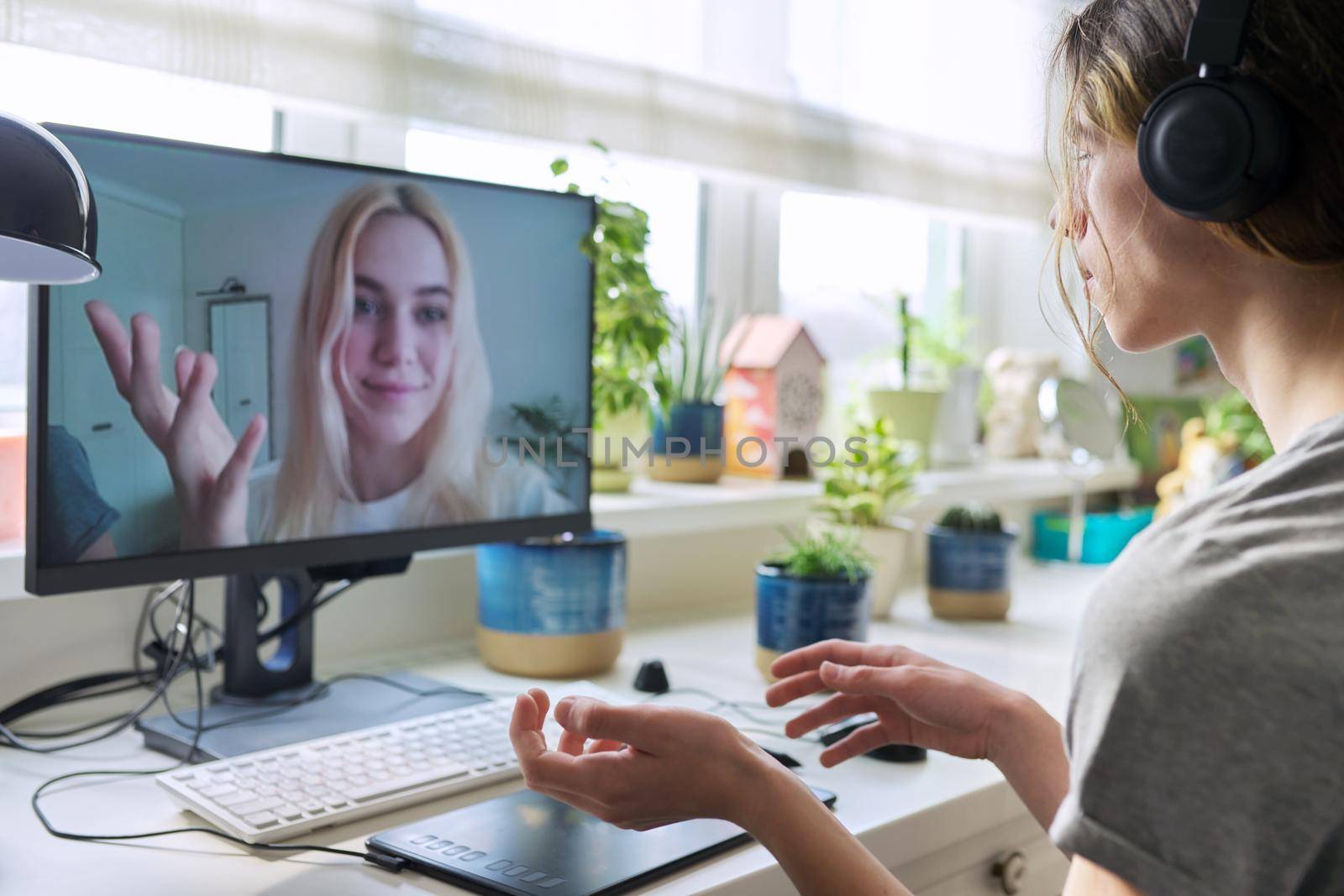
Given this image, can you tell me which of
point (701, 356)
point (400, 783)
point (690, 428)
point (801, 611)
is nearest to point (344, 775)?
point (400, 783)

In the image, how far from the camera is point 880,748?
102 centimetres

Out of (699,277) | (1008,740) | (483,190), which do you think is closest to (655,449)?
(699,277)

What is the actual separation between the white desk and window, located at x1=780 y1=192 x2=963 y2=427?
912mm

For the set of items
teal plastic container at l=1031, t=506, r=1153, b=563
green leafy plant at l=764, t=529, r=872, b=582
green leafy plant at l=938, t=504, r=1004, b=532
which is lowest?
teal plastic container at l=1031, t=506, r=1153, b=563

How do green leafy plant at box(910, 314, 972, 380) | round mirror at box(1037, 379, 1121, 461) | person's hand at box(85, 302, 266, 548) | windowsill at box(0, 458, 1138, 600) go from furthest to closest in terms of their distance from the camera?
green leafy plant at box(910, 314, 972, 380) → round mirror at box(1037, 379, 1121, 461) → windowsill at box(0, 458, 1138, 600) → person's hand at box(85, 302, 266, 548)

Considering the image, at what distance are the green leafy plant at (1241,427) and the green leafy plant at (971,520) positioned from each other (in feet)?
2.92

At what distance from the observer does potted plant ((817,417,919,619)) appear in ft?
5.38

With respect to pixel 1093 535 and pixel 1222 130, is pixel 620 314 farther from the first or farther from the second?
pixel 1093 535

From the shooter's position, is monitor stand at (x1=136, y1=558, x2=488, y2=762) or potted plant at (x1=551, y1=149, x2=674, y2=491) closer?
monitor stand at (x1=136, y1=558, x2=488, y2=762)

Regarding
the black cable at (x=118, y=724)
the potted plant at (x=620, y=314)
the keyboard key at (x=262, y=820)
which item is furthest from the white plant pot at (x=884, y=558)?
the keyboard key at (x=262, y=820)

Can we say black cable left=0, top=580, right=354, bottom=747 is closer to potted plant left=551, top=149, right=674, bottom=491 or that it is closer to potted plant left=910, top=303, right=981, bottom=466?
potted plant left=551, top=149, right=674, bottom=491

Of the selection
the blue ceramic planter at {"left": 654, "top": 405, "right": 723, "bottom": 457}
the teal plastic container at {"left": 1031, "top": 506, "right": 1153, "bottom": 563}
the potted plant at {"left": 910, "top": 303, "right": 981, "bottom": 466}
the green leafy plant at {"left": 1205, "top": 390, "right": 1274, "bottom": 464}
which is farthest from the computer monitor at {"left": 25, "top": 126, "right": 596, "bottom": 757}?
the green leafy plant at {"left": 1205, "top": 390, "right": 1274, "bottom": 464}

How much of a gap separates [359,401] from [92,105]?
465 mm

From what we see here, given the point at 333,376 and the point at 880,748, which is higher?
the point at 333,376
